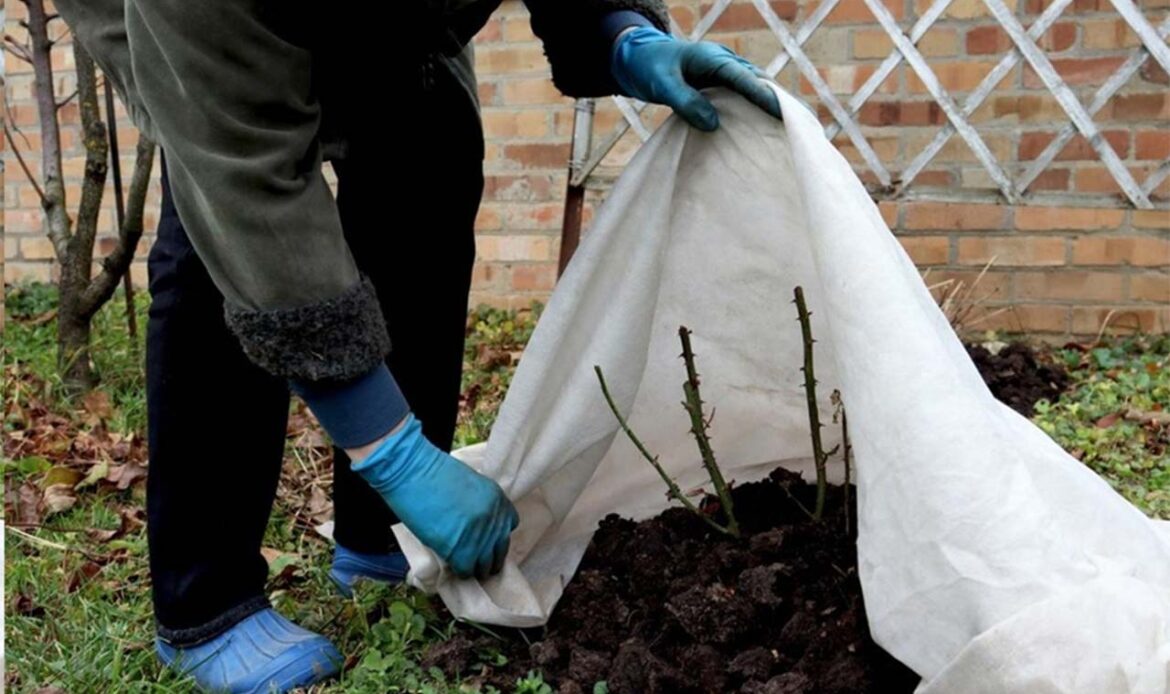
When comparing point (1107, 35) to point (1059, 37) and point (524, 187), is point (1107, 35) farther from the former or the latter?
point (524, 187)

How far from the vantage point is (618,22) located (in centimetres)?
154

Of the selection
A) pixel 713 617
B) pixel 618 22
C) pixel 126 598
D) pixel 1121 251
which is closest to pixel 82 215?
pixel 126 598

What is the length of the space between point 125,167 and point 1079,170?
104 inches

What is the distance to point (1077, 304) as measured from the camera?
303cm

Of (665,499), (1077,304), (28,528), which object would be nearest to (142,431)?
(28,528)

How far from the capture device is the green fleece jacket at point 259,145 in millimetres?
1118

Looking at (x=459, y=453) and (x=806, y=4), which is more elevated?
(x=806, y=4)

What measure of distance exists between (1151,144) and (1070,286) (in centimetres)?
37

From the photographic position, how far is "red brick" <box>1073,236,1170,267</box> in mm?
2953

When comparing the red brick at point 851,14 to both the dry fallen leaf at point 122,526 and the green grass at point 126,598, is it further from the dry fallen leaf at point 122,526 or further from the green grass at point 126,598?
the dry fallen leaf at point 122,526

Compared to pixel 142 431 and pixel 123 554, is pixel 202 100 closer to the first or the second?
pixel 123 554

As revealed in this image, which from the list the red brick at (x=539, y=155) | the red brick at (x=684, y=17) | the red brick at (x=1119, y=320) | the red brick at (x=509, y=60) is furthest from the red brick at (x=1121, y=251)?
the red brick at (x=509, y=60)

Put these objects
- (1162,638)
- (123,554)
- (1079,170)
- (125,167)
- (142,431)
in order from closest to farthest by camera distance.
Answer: (1162,638)
(123,554)
(142,431)
(1079,170)
(125,167)

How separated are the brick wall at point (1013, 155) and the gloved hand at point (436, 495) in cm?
172
